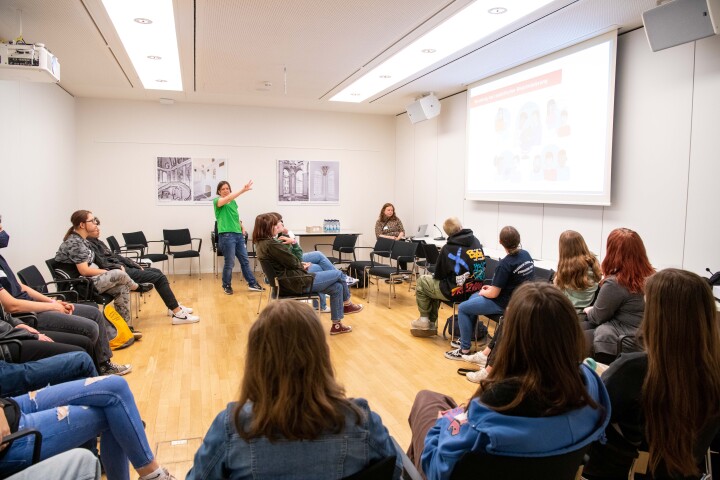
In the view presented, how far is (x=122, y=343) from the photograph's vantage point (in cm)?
485

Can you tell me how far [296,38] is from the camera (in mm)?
5141

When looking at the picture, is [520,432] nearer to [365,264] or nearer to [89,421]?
[89,421]

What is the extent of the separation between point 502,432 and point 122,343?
4352mm

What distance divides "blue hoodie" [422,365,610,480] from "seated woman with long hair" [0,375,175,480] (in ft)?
4.61

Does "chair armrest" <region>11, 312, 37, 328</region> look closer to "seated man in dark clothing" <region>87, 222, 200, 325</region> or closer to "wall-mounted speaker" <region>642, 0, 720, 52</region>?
"seated man in dark clothing" <region>87, 222, 200, 325</region>

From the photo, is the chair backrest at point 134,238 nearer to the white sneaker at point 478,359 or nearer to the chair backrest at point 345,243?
the chair backrest at point 345,243

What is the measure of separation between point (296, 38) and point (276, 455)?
15.2ft

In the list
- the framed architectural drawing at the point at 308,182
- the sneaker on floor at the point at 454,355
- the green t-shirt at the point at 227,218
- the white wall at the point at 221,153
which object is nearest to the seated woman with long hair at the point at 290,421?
the sneaker on floor at the point at 454,355

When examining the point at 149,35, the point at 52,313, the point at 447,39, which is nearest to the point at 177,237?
the point at 149,35

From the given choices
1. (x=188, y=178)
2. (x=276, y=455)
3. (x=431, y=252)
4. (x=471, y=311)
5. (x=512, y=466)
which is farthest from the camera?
(x=188, y=178)

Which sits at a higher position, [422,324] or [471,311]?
[471,311]

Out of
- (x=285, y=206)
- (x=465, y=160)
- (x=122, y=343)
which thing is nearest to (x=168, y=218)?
(x=285, y=206)

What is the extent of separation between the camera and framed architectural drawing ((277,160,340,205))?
975cm

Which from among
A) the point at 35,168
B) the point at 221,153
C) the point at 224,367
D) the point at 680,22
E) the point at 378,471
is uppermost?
the point at 680,22
